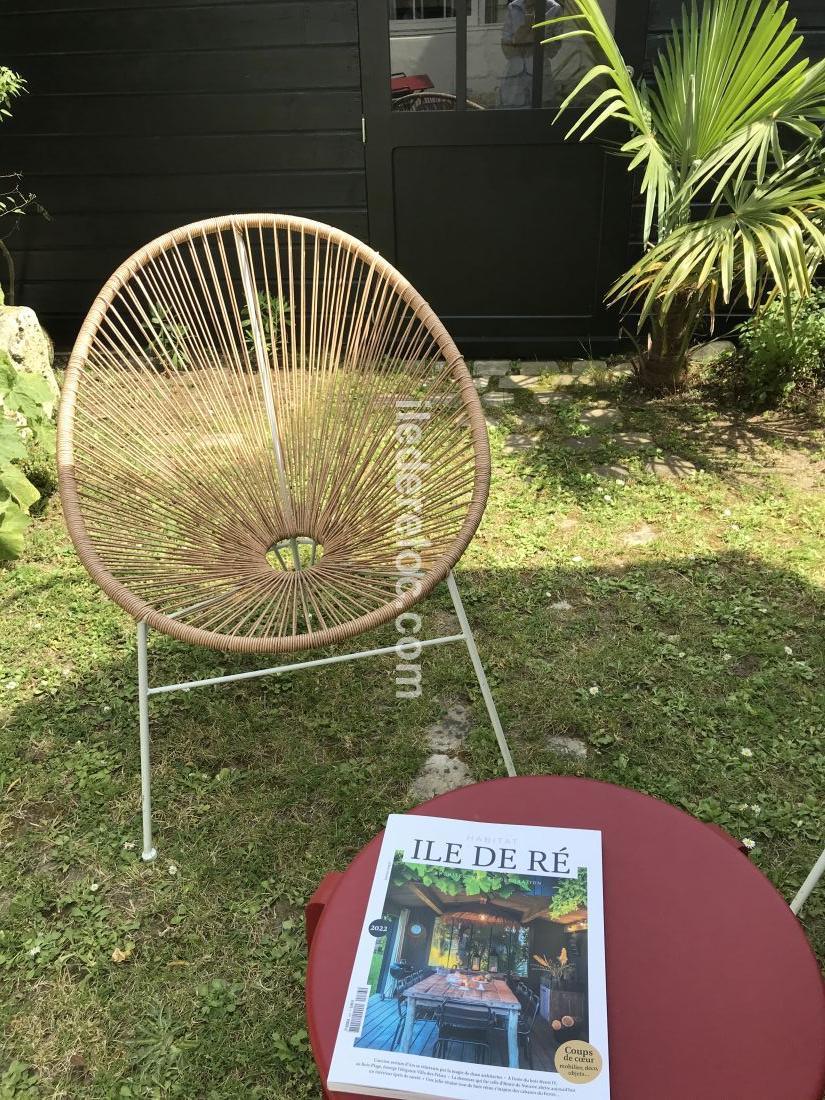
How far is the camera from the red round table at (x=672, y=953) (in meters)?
0.84

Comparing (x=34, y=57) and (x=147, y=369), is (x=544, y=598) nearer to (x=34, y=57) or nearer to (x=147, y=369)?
(x=147, y=369)

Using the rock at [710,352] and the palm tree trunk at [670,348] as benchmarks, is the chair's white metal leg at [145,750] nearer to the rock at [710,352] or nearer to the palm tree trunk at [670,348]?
the palm tree trunk at [670,348]

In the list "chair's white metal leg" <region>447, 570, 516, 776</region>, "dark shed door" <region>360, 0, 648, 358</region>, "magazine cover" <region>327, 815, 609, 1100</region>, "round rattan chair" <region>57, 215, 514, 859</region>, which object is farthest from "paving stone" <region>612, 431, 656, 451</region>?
"magazine cover" <region>327, 815, 609, 1100</region>

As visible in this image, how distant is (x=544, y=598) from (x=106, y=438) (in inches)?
43.2

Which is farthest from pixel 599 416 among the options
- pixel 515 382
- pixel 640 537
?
pixel 640 537

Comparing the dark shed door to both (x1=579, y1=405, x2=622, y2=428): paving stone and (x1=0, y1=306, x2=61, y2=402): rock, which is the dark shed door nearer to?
(x1=579, y1=405, x2=622, y2=428): paving stone

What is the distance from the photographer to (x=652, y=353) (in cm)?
302

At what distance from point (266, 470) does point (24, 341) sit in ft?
4.38

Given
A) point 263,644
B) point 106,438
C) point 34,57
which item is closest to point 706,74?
point 106,438

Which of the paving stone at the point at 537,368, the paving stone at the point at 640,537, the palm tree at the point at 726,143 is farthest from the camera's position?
the paving stone at the point at 537,368

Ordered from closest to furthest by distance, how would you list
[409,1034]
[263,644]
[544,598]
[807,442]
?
[409,1034], [263,644], [544,598], [807,442]

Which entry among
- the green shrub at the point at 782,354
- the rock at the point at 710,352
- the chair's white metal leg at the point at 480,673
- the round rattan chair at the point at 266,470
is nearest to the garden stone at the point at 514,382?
the rock at the point at 710,352

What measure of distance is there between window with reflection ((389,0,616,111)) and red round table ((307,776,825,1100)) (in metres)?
2.68

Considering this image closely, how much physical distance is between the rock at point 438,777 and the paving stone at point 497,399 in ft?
5.51
